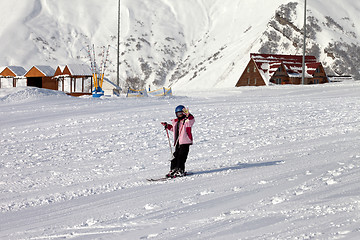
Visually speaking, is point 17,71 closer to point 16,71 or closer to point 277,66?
point 16,71

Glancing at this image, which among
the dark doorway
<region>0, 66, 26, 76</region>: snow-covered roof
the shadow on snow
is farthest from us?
the dark doorway

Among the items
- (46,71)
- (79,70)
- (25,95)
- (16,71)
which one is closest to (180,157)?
(25,95)

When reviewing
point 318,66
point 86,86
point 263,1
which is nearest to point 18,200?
point 318,66

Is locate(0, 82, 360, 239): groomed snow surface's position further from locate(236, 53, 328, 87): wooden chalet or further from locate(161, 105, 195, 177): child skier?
locate(236, 53, 328, 87): wooden chalet

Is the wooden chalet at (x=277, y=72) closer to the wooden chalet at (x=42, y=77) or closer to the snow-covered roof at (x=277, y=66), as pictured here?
the snow-covered roof at (x=277, y=66)

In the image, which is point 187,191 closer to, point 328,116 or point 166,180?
point 166,180

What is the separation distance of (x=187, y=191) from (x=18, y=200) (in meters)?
2.78

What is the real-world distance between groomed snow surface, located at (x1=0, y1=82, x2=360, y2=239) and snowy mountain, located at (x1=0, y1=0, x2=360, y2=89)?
147ft

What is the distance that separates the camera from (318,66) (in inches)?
2077

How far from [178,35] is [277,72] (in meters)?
53.1

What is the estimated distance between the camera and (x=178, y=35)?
101m

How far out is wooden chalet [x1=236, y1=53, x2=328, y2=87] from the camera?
5088 centimetres

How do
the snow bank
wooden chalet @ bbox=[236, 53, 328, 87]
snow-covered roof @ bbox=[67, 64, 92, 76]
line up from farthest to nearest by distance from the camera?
wooden chalet @ bbox=[236, 53, 328, 87], snow-covered roof @ bbox=[67, 64, 92, 76], the snow bank

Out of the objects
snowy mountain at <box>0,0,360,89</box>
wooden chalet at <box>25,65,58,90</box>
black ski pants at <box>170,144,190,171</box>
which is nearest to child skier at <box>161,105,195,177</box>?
black ski pants at <box>170,144,190,171</box>
